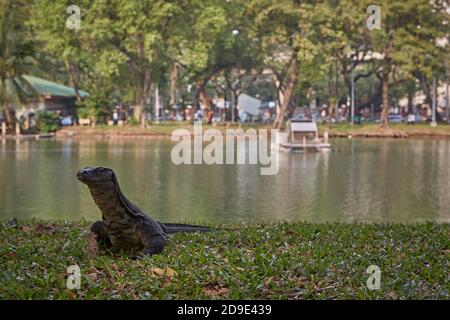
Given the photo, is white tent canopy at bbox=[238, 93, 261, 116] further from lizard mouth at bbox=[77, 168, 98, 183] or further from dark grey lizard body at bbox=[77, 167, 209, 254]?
lizard mouth at bbox=[77, 168, 98, 183]

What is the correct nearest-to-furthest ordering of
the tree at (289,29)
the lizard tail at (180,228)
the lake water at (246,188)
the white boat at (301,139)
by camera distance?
the lizard tail at (180,228) < the lake water at (246,188) < the white boat at (301,139) < the tree at (289,29)

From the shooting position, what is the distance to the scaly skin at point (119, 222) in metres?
5.99

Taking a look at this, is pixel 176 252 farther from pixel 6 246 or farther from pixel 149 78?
pixel 149 78

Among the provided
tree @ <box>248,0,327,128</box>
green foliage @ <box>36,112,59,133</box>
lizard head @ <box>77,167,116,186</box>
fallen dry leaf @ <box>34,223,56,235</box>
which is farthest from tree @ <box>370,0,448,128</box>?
lizard head @ <box>77,167,116,186</box>

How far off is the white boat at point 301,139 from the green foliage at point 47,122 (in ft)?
53.7

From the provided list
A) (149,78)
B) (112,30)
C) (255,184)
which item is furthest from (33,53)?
(255,184)

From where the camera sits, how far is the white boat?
97.5ft

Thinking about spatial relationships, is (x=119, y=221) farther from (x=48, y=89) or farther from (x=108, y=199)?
(x=48, y=89)

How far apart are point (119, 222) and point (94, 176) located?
1.94ft

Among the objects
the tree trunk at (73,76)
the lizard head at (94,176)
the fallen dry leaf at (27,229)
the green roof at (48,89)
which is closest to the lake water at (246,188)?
the fallen dry leaf at (27,229)

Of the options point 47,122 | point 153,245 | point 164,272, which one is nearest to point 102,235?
point 153,245

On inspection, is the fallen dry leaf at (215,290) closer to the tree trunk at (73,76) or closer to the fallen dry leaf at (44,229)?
the fallen dry leaf at (44,229)

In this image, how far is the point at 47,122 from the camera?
43.1 metres

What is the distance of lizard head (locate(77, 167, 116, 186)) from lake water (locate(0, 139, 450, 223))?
5.60 meters
